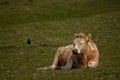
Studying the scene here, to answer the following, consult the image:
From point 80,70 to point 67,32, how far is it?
22.2 meters

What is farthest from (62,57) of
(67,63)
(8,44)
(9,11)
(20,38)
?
(9,11)

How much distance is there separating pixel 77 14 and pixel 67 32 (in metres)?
22.8

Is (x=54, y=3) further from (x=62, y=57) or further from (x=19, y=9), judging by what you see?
(x=62, y=57)

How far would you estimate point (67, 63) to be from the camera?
1725cm

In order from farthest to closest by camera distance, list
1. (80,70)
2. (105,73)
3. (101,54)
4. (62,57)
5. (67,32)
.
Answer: (67,32) < (101,54) < (62,57) < (80,70) < (105,73)

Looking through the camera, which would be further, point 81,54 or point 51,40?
point 51,40

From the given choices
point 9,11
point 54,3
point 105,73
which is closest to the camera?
point 105,73

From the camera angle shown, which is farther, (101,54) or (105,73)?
(101,54)

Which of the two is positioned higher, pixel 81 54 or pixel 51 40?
pixel 81 54

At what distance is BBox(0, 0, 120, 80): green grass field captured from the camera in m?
16.1

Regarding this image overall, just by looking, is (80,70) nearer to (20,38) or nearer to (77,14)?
(20,38)

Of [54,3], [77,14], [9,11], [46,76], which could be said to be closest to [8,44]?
[46,76]

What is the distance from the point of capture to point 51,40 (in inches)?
1316

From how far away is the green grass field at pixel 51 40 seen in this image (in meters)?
16.1
